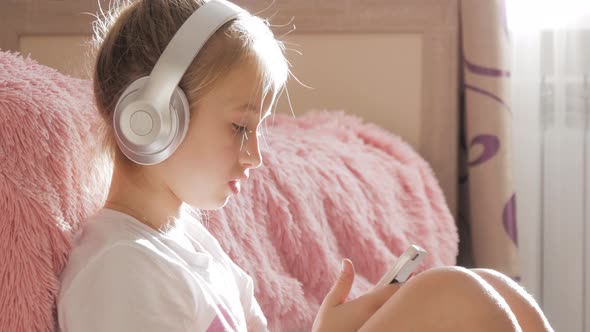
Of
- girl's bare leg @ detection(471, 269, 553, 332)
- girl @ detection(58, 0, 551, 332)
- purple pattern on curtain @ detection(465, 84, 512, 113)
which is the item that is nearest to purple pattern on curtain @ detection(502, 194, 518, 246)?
purple pattern on curtain @ detection(465, 84, 512, 113)

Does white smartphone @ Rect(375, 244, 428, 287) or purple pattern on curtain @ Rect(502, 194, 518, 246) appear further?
purple pattern on curtain @ Rect(502, 194, 518, 246)

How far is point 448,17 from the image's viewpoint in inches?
77.8

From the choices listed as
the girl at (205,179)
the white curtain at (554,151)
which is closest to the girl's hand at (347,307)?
the girl at (205,179)

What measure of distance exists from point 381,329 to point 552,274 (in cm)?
125

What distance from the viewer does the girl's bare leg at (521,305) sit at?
3.18ft

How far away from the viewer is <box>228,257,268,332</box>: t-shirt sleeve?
1.04 metres

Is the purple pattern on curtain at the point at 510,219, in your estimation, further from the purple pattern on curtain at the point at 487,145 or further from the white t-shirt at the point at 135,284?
the white t-shirt at the point at 135,284

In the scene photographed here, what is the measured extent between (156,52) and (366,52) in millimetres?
1182

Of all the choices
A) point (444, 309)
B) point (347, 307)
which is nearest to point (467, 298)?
point (444, 309)

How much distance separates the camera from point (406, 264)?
3.18 feet

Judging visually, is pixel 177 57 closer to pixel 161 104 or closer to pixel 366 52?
pixel 161 104

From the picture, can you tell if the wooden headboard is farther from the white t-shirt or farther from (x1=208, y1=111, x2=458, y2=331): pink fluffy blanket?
the white t-shirt

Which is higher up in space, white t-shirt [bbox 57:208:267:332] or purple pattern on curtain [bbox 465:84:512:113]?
white t-shirt [bbox 57:208:267:332]

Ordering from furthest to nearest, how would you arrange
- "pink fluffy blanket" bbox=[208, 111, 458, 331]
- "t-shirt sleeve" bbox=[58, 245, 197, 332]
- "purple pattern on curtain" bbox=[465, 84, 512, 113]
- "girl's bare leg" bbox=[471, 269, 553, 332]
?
"purple pattern on curtain" bbox=[465, 84, 512, 113]
"pink fluffy blanket" bbox=[208, 111, 458, 331]
"girl's bare leg" bbox=[471, 269, 553, 332]
"t-shirt sleeve" bbox=[58, 245, 197, 332]
